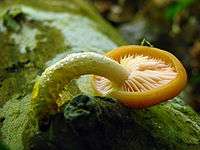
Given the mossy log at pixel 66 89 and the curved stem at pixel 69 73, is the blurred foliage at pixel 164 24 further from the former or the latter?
the curved stem at pixel 69 73

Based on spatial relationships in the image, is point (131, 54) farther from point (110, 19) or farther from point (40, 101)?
point (110, 19)

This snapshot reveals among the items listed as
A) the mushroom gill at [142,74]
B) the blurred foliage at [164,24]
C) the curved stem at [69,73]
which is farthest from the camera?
the blurred foliage at [164,24]

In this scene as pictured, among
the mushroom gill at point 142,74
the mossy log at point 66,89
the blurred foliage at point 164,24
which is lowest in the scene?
the blurred foliage at point 164,24

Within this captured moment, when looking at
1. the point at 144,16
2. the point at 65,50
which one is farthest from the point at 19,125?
the point at 144,16

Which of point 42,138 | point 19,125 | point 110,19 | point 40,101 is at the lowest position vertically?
point 110,19

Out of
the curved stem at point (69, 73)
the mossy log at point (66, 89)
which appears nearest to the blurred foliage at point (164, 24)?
the mossy log at point (66, 89)

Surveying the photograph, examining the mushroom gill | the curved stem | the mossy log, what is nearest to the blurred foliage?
the mossy log
